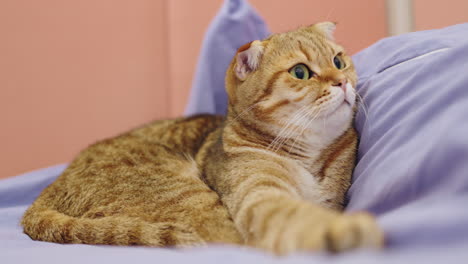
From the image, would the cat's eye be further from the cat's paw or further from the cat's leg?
the cat's paw

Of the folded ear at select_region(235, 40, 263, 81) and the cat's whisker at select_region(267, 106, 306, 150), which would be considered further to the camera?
the folded ear at select_region(235, 40, 263, 81)

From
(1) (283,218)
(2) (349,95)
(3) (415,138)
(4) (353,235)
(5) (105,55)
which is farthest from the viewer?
(5) (105,55)

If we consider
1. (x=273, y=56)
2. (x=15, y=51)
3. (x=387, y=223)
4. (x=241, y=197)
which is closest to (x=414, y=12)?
(x=273, y=56)

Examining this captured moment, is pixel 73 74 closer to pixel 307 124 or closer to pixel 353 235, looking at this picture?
pixel 307 124

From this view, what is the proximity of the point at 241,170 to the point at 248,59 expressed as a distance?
41cm

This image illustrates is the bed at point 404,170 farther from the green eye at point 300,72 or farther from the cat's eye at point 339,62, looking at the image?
the green eye at point 300,72

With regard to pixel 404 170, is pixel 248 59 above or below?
above

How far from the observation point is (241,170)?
1.26 metres

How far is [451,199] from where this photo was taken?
2.39 feet

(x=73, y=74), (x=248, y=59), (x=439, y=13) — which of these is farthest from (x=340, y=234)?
(x=73, y=74)

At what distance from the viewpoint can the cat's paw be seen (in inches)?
25.9

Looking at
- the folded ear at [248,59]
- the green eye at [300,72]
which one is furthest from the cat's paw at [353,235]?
the folded ear at [248,59]

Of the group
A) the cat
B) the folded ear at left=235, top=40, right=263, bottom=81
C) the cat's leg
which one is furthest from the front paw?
the folded ear at left=235, top=40, right=263, bottom=81

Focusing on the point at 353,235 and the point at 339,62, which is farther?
the point at 339,62
